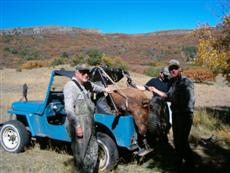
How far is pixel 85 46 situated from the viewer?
219 ft

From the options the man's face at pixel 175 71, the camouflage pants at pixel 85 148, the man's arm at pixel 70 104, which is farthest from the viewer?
the man's face at pixel 175 71

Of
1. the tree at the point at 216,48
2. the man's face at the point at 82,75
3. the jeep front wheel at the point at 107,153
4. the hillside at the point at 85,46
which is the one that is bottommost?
the jeep front wheel at the point at 107,153

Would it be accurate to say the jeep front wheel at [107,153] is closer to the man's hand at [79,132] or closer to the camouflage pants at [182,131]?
the camouflage pants at [182,131]

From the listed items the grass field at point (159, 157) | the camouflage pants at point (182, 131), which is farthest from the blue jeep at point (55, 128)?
the camouflage pants at point (182, 131)

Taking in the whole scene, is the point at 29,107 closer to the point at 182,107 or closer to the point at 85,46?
the point at 182,107

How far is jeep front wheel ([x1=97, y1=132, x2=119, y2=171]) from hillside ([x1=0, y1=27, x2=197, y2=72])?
42238 mm

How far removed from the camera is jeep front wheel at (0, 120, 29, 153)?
7.29 metres

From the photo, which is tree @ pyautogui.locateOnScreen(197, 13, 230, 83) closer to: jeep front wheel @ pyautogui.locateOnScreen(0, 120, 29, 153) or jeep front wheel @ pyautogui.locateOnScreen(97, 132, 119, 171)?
jeep front wheel @ pyautogui.locateOnScreen(97, 132, 119, 171)

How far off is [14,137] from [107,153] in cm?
242

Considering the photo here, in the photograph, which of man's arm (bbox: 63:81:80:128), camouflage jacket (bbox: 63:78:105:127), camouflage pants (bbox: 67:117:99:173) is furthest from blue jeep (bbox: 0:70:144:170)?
man's arm (bbox: 63:81:80:128)

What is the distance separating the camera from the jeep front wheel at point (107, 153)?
6066 millimetres

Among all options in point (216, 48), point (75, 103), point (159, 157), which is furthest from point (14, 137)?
point (216, 48)

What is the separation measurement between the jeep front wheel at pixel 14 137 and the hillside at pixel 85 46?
1617 inches

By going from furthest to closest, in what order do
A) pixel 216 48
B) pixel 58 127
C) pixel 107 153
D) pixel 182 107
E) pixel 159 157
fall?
pixel 216 48
pixel 159 157
pixel 58 127
pixel 107 153
pixel 182 107
